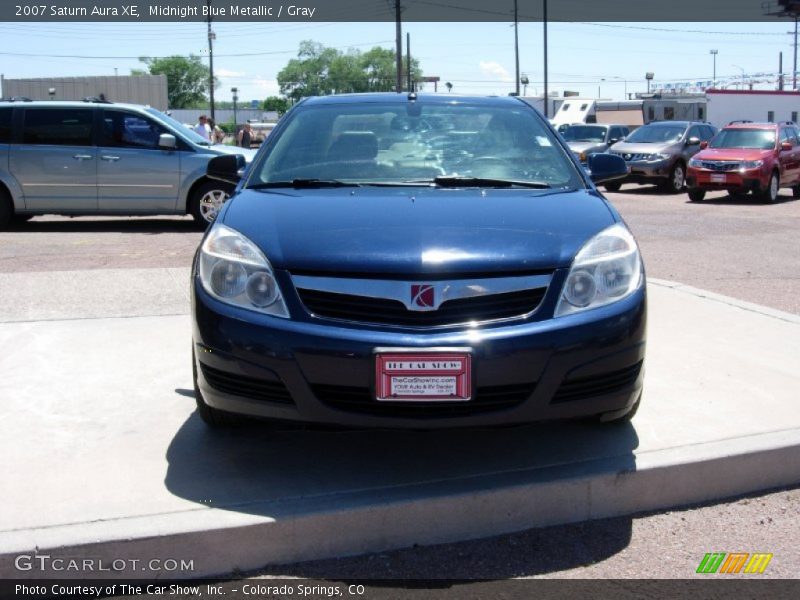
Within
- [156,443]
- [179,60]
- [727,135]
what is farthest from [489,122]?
[179,60]

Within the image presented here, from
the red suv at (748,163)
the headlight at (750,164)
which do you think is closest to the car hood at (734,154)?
the red suv at (748,163)

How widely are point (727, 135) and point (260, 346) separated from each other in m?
19.4

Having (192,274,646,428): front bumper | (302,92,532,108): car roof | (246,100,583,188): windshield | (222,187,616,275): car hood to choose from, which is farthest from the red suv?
(192,274,646,428): front bumper

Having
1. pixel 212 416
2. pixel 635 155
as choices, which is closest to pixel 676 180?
pixel 635 155

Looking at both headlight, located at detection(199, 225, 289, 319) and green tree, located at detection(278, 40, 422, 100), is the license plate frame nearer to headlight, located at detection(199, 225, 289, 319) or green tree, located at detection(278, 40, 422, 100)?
headlight, located at detection(199, 225, 289, 319)

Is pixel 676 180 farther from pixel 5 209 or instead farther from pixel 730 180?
pixel 5 209

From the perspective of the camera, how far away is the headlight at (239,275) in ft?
11.7

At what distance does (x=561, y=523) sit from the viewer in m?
3.70

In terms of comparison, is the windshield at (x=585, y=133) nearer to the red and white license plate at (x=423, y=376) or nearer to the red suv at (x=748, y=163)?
the red suv at (x=748, y=163)

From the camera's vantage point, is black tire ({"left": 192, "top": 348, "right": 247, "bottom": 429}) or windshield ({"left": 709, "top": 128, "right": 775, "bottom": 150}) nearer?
black tire ({"left": 192, "top": 348, "right": 247, "bottom": 429})

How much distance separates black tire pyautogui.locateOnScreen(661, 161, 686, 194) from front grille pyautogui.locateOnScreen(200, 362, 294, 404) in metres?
20.4

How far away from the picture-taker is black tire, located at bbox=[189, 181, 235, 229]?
42.9 feet

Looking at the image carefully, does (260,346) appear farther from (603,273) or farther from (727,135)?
(727,135)

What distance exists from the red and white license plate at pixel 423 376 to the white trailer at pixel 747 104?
→ 153 feet
